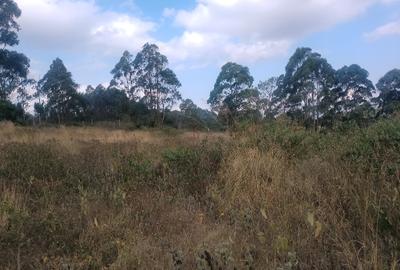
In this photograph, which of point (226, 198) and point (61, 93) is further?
point (61, 93)

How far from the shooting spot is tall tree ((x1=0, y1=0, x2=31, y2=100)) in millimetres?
30500

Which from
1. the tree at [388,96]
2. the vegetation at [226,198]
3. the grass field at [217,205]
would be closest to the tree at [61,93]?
the tree at [388,96]

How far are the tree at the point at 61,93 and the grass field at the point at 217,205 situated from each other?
34715 millimetres

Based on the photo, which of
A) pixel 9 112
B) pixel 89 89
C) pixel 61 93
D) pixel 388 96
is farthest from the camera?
pixel 89 89

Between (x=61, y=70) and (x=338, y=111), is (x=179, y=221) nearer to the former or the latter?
(x=338, y=111)

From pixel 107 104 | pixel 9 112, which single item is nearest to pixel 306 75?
pixel 9 112

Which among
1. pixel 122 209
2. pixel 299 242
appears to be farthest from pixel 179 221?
pixel 299 242

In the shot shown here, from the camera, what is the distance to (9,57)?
33438 millimetres

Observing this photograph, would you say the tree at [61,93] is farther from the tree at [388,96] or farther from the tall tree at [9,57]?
the tree at [388,96]

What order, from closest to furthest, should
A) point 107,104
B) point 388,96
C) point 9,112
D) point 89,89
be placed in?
point 388,96, point 9,112, point 107,104, point 89,89

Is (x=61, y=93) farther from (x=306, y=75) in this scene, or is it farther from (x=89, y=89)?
(x=306, y=75)

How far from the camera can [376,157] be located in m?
4.61

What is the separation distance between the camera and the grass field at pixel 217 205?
333 cm

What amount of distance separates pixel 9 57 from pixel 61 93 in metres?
7.95
